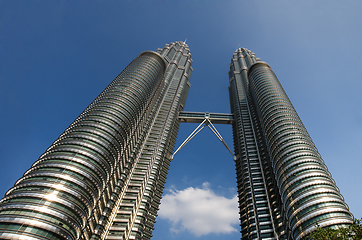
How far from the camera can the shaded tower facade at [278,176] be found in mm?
60156

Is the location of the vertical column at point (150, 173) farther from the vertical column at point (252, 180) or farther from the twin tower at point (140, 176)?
the vertical column at point (252, 180)

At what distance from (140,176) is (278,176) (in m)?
48.3

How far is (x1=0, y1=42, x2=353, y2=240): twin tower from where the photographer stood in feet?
177

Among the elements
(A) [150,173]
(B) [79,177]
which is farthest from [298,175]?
(B) [79,177]

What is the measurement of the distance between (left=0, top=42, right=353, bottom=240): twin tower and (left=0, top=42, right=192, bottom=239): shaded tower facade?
0.24 m

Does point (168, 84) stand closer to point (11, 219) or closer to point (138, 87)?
point (138, 87)

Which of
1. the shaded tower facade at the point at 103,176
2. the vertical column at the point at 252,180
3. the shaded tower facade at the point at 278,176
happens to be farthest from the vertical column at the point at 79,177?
the shaded tower facade at the point at 278,176

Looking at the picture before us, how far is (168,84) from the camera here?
155m

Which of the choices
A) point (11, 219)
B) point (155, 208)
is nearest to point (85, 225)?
point (11, 219)

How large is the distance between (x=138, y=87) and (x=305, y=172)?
66016 mm

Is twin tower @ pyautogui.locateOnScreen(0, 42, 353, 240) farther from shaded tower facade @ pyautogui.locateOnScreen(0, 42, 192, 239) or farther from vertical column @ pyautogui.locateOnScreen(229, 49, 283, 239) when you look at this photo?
vertical column @ pyautogui.locateOnScreen(229, 49, 283, 239)

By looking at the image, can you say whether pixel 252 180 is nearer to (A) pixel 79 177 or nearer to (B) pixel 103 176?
(B) pixel 103 176

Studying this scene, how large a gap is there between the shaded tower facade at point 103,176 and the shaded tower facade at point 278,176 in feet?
114

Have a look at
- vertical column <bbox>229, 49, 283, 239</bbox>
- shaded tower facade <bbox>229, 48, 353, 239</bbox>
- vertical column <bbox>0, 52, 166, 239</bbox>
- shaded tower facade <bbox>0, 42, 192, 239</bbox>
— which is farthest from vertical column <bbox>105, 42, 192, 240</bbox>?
shaded tower facade <bbox>229, 48, 353, 239</bbox>
